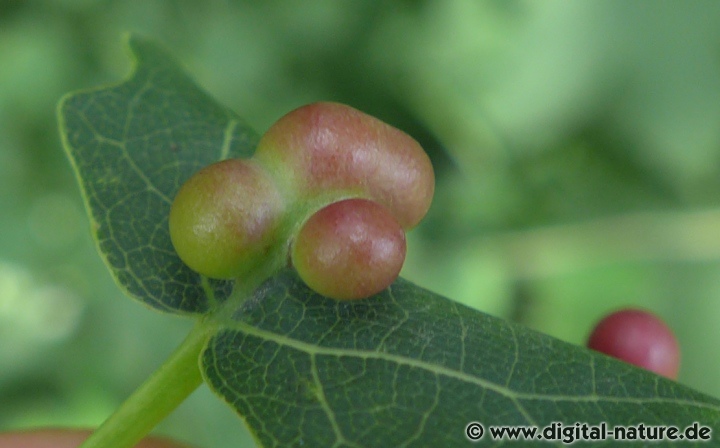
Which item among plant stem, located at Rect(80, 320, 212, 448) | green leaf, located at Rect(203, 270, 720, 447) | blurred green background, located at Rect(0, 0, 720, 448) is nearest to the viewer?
green leaf, located at Rect(203, 270, 720, 447)

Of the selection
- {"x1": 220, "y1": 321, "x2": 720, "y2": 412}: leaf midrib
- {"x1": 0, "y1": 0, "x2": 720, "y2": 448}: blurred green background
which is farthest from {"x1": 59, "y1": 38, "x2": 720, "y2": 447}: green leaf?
{"x1": 0, "y1": 0, "x2": 720, "y2": 448}: blurred green background

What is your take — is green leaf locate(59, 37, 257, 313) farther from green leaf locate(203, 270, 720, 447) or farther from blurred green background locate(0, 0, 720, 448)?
blurred green background locate(0, 0, 720, 448)

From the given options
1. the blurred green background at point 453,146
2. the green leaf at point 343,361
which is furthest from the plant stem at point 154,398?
the blurred green background at point 453,146

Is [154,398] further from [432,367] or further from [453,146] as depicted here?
[453,146]

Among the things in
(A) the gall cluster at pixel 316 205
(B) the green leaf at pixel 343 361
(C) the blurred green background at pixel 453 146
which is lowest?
(C) the blurred green background at pixel 453 146

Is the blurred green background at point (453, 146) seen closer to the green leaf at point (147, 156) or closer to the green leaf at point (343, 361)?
the green leaf at point (147, 156)

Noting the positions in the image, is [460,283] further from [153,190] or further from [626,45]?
[153,190]
